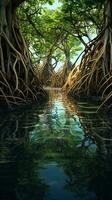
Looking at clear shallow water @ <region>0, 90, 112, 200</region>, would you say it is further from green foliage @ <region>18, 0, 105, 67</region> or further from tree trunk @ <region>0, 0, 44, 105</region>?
green foliage @ <region>18, 0, 105, 67</region>

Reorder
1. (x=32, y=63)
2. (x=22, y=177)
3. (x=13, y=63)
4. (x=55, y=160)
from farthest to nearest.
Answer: (x=32, y=63) → (x=13, y=63) → (x=55, y=160) → (x=22, y=177)

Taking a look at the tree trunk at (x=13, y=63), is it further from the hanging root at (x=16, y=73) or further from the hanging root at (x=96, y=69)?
the hanging root at (x=96, y=69)

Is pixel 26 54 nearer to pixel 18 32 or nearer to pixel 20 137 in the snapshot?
pixel 18 32

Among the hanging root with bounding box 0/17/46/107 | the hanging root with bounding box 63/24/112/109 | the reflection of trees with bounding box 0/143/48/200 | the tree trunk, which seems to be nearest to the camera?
the reflection of trees with bounding box 0/143/48/200

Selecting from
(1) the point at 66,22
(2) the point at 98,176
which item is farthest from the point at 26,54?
(1) the point at 66,22

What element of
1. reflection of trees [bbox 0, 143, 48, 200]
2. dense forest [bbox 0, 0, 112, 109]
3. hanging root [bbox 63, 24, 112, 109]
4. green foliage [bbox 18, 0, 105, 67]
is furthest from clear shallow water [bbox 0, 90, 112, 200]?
green foliage [bbox 18, 0, 105, 67]

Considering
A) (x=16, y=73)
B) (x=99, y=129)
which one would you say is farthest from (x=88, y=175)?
(x=16, y=73)

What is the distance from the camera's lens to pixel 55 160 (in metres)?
3.06

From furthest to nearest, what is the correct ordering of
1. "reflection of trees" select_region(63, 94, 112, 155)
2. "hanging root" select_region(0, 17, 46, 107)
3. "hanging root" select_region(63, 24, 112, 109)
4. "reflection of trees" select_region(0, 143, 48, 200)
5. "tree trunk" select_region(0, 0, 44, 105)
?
"hanging root" select_region(63, 24, 112, 109)
"tree trunk" select_region(0, 0, 44, 105)
"hanging root" select_region(0, 17, 46, 107)
"reflection of trees" select_region(63, 94, 112, 155)
"reflection of trees" select_region(0, 143, 48, 200)

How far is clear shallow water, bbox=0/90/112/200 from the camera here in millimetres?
2379

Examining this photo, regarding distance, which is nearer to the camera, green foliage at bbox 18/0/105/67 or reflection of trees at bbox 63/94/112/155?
reflection of trees at bbox 63/94/112/155

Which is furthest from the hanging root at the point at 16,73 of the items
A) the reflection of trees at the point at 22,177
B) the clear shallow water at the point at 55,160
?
the reflection of trees at the point at 22,177

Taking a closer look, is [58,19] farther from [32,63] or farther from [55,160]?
[55,160]

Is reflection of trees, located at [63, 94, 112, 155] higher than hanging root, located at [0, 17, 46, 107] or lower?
lower
